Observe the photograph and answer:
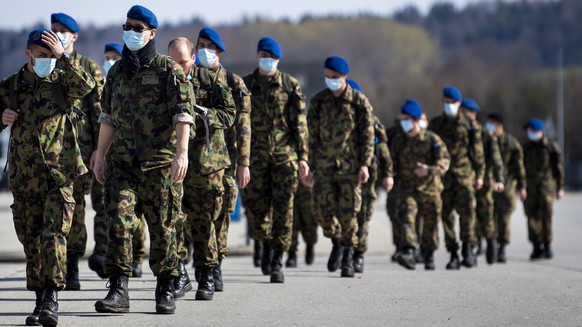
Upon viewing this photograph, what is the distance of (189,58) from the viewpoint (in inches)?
392

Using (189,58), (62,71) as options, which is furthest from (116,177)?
(189,58)

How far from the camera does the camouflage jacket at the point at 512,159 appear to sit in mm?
18131

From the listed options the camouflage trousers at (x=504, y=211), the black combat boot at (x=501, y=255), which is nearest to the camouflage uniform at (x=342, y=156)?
the black combat boot at (x=501, y=255)

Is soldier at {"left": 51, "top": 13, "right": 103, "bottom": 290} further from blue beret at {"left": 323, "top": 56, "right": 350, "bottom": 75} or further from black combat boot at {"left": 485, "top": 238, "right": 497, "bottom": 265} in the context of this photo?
black combat boot at {"left": 485, "top": 238, "right": 497, "bottom": 265}

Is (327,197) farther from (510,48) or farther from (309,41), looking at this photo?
(510,48)

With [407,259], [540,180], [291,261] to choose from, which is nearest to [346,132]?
[407,259]

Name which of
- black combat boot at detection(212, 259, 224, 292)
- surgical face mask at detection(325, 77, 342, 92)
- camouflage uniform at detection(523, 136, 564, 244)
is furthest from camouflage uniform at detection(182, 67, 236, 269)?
camouflage uniform at detection(523, 136, 564, 244)

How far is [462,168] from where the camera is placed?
15.8 m

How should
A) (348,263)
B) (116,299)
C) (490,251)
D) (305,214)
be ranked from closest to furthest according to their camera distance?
(116,299), (348,263), (305,214), (490,251)

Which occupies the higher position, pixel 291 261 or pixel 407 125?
pixel 407 125

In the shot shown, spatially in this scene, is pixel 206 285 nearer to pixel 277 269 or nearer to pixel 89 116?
pixel 277 269

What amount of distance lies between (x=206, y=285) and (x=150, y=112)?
198 centimetres

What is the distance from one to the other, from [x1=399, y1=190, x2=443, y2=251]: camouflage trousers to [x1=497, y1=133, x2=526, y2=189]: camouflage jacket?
3254 mm

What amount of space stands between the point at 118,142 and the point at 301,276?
4.45 m
